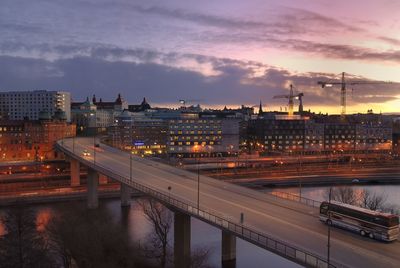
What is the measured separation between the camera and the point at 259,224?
71.8ft

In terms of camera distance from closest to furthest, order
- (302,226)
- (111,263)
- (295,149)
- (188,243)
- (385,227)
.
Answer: (385,227) → (302,226) → (111,263) → (188,243) → (295,149)

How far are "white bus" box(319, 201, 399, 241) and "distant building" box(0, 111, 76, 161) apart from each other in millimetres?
66993

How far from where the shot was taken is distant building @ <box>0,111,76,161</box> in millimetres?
83688

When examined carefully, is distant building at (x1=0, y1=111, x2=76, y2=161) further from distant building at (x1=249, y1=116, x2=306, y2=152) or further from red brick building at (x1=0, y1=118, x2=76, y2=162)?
distant building at (x1=249, y1=116, x2=306, y2=152)

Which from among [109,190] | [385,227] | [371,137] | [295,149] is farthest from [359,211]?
[371,137]

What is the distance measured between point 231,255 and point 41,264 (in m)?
11.7

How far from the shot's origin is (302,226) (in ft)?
70.8

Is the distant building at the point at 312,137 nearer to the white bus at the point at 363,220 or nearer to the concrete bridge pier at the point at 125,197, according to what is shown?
the concrete bridge pier at the point at 125,197

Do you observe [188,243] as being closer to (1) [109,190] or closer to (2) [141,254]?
(2) [141,254]

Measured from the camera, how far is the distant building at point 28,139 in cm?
8369

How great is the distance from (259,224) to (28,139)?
74161 millimetres

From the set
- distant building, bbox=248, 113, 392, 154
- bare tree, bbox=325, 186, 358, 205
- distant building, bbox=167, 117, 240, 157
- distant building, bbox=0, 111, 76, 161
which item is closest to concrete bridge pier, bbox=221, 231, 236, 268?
bare tree, bbox=325, 186, 358, 205

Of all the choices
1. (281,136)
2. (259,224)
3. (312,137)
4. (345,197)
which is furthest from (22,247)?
(312,137)

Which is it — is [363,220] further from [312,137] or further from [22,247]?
[312,137]
